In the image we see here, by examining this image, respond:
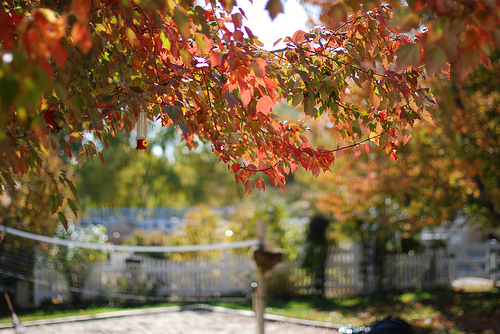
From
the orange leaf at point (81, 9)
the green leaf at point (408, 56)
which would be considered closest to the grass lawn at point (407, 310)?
the green leaf at point (408, 56)

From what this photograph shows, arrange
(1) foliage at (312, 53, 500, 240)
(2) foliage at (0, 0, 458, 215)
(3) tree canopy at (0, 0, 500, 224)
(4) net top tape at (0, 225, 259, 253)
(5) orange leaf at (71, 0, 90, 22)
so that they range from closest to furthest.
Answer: (5) orange leaf at (71, 0, 90, 22), (3) tree canopy at (0, 0, 500, 224), (2) foliage at (0, 0, 458, 215), (1) foliage at (312, 53, 500, 240), (4) net top tape at (0, 225, 259, 253)

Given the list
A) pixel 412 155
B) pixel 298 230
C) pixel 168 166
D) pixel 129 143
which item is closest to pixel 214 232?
pixel 298 230

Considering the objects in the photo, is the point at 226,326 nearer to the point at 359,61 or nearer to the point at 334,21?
the point at 359,61

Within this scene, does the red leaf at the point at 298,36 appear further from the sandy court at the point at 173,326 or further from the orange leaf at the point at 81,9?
the sandy court at the point at 173,326

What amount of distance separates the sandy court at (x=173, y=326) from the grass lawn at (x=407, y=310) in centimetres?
69

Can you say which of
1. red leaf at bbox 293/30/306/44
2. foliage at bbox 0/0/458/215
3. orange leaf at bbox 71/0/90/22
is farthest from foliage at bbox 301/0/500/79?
red leaf at bbox 293/30/306/44

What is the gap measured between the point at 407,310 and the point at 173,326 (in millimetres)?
4173

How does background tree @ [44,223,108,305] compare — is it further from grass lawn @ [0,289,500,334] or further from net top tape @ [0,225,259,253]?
grass lawn @ [0,289,500,334]

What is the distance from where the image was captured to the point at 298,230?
1155cm

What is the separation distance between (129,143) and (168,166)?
12.0 ft

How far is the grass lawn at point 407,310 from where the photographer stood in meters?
7.17

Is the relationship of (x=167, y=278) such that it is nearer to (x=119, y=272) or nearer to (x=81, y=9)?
(x=119, y=272)

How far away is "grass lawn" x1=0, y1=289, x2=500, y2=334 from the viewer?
7.17 metres

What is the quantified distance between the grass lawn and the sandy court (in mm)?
691
